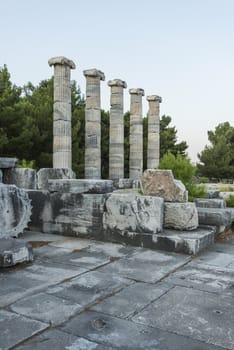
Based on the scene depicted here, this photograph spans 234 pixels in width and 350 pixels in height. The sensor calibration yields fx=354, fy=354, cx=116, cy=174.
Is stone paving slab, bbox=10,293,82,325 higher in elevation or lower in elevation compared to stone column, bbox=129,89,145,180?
lower

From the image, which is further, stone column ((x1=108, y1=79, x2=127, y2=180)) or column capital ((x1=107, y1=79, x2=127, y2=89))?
stone column ((x1=108, y1=79, x2=127, y2=180))

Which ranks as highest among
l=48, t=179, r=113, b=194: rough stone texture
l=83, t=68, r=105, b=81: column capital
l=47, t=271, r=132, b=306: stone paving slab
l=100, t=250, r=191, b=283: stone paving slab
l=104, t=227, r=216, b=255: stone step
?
l=83, t=68, r=105, b=81: column capital

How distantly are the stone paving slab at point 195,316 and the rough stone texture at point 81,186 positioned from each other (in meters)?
2.95

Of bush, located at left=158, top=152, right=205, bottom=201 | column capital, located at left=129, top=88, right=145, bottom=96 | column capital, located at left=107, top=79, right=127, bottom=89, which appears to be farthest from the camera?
column capital, located at left=129, top=88, right=145, bottom=96

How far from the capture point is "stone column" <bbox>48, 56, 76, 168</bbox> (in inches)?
728

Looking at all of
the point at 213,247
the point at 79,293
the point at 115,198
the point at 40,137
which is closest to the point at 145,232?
the point at 115,198

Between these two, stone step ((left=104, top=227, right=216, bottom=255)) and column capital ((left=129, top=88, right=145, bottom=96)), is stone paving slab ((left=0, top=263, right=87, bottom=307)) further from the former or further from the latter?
column capital ((left=129, top=88, right=145, bottom=96))

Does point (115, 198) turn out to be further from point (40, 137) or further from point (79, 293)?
point (40, 137)

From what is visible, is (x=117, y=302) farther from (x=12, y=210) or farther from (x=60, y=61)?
(x=60, y=61)

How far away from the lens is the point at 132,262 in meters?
4.63

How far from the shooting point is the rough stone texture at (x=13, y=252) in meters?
4.12

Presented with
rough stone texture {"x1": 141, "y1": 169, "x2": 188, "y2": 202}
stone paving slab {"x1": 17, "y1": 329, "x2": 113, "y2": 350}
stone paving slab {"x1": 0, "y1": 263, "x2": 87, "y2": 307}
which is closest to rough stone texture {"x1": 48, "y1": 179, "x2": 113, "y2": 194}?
rough stone texture {"x1": 141, "y1": 169, "x2": 188, "y2": 202}

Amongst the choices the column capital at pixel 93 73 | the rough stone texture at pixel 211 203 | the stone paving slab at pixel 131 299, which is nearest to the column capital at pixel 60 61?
the column capital at pixel 93 73

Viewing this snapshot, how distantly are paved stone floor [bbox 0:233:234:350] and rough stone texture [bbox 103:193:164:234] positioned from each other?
28.3 inches
